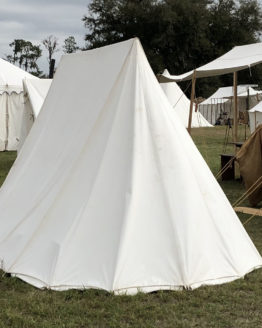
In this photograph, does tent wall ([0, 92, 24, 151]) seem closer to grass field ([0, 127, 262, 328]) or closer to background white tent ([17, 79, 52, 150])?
background white tent ([17, 79, 52, 150])

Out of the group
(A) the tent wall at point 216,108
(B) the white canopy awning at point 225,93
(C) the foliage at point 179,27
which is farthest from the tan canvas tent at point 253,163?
(C) the foliage at point 179,27

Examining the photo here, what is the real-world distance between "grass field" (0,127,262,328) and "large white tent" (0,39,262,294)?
0.39 ft

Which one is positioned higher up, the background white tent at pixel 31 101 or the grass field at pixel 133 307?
the background white tent at pixel 31 101

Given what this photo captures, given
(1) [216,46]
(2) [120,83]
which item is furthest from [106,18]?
(2) [120,83]

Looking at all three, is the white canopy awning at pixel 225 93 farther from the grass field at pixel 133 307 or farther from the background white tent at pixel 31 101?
the grass field at pixel 133 307

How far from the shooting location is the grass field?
4.09 m

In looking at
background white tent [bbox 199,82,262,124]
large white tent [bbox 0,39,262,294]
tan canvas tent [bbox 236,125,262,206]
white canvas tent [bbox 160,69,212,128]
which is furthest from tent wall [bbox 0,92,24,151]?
background white tent [bbox 199,82,262,124]

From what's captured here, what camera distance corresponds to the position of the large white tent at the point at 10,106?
19.4 m

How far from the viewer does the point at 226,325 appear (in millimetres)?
4062

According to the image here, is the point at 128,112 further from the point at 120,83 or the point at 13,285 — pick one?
the point at 13,285

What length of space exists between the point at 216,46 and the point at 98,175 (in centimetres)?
5177

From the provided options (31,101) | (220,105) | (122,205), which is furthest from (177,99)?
(122,205)

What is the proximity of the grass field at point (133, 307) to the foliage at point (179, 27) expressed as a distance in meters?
47.3

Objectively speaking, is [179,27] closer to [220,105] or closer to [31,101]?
[220,105]
